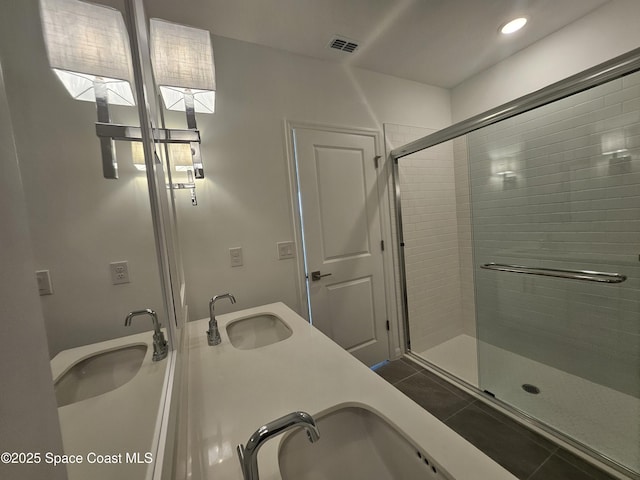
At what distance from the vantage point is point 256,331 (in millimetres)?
1479

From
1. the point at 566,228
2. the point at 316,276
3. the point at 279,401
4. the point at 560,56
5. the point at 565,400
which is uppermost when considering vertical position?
the point at 560,56

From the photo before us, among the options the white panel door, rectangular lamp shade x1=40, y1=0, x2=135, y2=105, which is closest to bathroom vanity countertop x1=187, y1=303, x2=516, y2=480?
rectangular lamp shade x1=40, y1=0, x2=135, y2=105

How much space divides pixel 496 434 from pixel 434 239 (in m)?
1.50

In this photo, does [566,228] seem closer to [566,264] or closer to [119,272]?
→ [566,264]

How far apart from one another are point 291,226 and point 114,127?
133cm

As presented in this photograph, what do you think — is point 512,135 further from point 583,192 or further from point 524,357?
point 524,357

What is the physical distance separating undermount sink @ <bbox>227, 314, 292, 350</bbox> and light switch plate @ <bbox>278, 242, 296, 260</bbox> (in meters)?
0.46

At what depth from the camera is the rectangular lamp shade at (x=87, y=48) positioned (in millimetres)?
356

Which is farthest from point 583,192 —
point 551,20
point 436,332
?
point 436,332

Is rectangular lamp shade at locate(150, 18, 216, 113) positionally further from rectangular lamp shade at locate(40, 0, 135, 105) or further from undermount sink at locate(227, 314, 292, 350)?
undermount sink at locate(227, 314, 292, 350)

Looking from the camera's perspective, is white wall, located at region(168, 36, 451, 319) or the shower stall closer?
the shower stall

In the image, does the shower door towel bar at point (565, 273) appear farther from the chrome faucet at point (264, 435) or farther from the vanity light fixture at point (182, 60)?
the vanity light fixture at point (182, 60)

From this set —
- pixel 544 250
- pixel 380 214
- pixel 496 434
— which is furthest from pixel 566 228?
pixel 496 434

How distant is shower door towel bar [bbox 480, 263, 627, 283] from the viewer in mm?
1480
